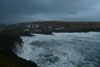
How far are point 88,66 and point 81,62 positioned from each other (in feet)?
3.46

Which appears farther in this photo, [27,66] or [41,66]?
[41,66]

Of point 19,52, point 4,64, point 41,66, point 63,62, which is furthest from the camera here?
point 19,52

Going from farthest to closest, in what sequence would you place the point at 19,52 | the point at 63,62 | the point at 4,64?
1. the point at 19,52
2. the point at 63,62
3. the point at 4,64

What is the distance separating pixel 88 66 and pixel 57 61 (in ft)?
9.49

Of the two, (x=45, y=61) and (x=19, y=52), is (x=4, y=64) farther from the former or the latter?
(x=19, y=52)

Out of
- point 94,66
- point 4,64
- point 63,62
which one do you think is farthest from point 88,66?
point 4,64

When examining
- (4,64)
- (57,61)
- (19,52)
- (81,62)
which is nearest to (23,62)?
(4,64)

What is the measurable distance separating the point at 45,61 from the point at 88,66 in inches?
154

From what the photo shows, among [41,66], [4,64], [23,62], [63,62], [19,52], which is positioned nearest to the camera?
[4,64]

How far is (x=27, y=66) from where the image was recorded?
1105 centimetres

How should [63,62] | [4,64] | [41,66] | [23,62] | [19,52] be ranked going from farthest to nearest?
1. [19,52]
2. [63,62]
3. [41,66]
4. [23,62]
5. [4,64]

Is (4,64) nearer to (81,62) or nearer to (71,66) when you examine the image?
A: (71,66)

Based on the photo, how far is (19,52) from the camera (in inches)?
712

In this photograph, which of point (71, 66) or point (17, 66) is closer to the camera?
point (17, 66)
